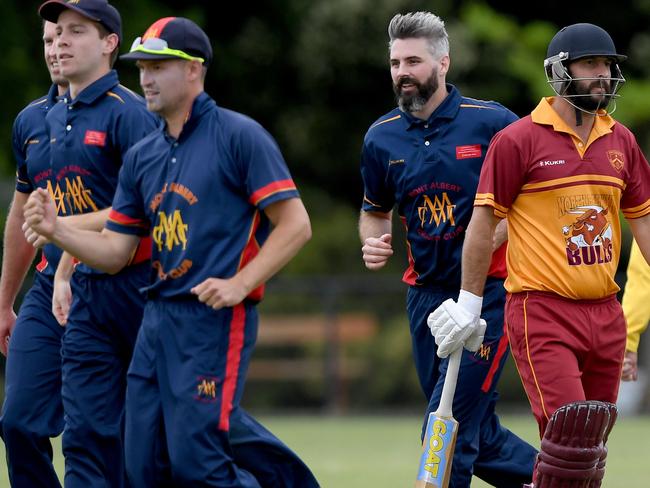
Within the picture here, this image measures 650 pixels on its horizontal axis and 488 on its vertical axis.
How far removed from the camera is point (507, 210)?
6.61 m

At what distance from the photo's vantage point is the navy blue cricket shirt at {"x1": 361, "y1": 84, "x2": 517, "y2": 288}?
7312 millimetres

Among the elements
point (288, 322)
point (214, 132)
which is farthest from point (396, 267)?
point (214, 132)

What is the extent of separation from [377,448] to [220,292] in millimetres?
8310

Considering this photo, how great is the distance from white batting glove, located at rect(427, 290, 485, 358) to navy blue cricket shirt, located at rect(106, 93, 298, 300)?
100 cm

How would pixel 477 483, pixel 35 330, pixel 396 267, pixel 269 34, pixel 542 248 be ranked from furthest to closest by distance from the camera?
1. pixel 269 34
2. pixel 396 267
3. pixel 477 483
4. pixel 35 330
5. pixel 542 248

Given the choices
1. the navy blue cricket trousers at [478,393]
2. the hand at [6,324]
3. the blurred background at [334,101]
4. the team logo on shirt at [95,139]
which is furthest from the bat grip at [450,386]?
the blurred background at [334,101]

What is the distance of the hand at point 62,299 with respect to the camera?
7102 mm

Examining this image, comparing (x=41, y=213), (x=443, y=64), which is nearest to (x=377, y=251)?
(x=443, y=64)

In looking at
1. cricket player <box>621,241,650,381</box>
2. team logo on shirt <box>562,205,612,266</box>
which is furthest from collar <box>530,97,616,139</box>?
cricket player <box>621,241,650,381</box>

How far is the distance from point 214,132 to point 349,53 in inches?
685

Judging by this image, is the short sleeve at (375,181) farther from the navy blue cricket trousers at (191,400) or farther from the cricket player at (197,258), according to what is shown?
the navy blue cricket trousers at (191,400)

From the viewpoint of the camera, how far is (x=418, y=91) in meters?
7.40

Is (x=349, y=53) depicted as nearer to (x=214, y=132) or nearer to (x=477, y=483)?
(x=477, y=483)

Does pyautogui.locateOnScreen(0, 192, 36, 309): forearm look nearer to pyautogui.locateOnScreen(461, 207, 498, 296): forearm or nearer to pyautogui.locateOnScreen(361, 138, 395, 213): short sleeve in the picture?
pyautogui.locateOnScreen(361, 138, 395, 213): short sleeve
